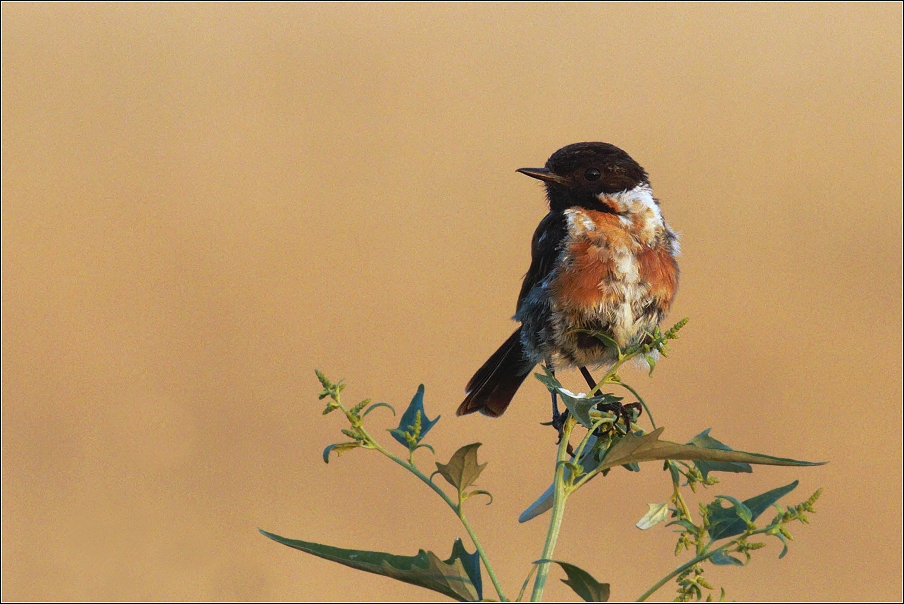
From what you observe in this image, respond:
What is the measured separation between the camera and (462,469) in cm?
180

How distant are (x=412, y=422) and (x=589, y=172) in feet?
7.48

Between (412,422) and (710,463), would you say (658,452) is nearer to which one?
(710,463)

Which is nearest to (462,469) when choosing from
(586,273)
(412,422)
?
(412,422)

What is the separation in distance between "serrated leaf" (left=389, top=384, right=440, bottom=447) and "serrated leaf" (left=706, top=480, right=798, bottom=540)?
62cm

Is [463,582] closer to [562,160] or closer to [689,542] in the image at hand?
[689,542]

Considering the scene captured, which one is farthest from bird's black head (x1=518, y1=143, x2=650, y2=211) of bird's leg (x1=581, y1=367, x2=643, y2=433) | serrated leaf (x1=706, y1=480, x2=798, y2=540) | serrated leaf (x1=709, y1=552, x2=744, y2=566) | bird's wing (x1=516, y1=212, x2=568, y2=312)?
serrated leaf (x1=709, y1=552, x2=744, y2=566)

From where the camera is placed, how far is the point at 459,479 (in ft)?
5.88

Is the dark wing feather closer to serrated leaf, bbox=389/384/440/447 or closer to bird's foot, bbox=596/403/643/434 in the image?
bird's foot, bbox=596/403/643/434

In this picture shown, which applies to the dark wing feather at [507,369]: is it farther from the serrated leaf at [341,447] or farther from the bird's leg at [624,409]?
the serrated leaf at [341,447]

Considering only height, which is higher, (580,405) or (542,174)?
(542,174)

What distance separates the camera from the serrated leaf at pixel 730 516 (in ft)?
5.94

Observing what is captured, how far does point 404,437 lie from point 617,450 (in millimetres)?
442

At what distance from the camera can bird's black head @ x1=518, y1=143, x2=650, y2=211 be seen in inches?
155

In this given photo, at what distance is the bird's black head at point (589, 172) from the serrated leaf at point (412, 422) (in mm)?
2110
